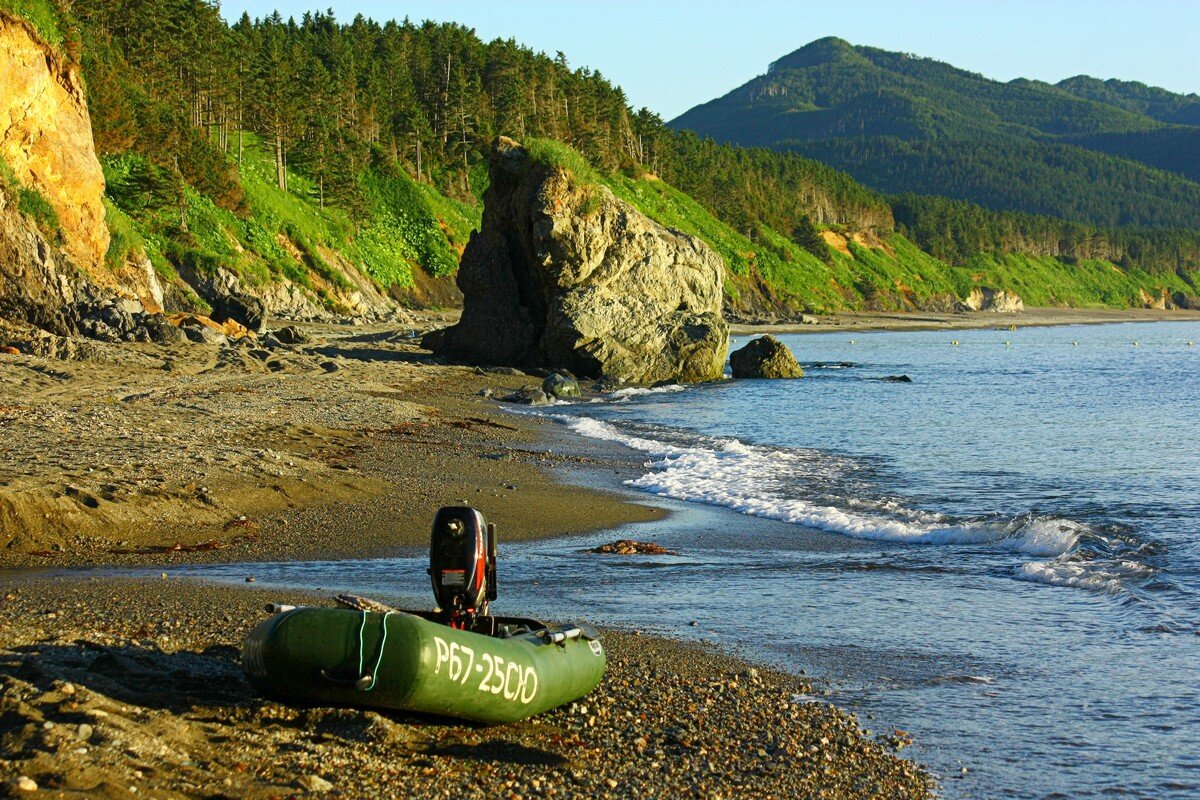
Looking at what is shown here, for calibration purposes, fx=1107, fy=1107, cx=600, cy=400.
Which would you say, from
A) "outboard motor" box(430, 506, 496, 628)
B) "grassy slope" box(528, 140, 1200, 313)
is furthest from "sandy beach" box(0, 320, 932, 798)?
"grassy slope" box(528, 140, 1200, 313)

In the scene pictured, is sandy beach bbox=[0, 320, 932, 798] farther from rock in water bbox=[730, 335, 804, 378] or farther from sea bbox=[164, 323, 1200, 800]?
rock in water bbox=[730, 335, 804, 378]

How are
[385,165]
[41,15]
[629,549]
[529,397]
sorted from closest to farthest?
[629,549] < [529,397] < [41,15] < [385,165]

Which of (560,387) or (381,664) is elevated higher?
(560,387)

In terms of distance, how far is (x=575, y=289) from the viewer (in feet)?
128

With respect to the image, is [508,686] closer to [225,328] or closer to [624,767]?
[624,767]

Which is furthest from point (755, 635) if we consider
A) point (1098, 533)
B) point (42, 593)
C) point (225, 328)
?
→ point (225, 328)

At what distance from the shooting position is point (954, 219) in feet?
553

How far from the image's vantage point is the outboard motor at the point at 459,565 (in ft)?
23.0

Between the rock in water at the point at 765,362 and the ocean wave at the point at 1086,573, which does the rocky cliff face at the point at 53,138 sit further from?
the ocean wave at the point at 1086,573

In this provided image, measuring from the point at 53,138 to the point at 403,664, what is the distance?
33.6m

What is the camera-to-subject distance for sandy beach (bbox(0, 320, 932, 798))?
5277mm

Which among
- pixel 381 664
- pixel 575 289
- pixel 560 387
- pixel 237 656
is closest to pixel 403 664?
pixel 381 664

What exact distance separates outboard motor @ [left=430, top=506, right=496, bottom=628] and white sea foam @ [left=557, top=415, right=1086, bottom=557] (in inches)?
311

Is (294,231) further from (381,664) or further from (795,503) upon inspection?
(381,664)
